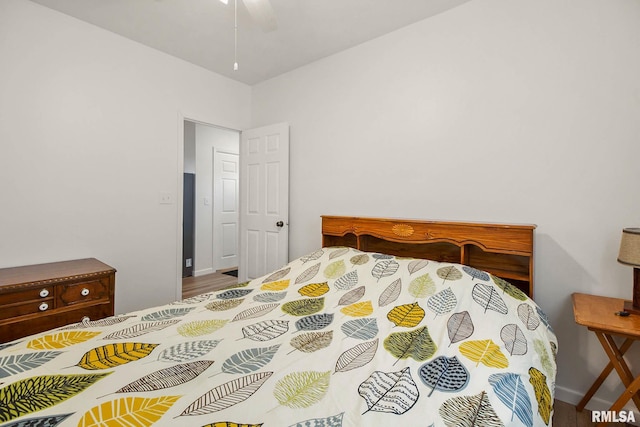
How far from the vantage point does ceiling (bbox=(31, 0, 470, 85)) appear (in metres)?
2.16

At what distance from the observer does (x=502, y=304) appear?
1.49 meters

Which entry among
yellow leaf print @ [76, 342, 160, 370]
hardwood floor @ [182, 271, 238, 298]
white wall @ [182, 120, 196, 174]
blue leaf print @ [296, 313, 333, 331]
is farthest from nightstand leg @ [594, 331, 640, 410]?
white wall @ [182, 120, 196, 174]

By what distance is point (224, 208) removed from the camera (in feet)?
16.8

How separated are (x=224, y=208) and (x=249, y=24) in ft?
10.7

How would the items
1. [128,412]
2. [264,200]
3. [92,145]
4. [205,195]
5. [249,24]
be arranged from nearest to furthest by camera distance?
[128,412]
[249,24]
[92,145]
[264,200]
[205,195]

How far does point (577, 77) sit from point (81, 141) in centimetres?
349

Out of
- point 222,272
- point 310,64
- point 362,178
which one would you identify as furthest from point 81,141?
point 222,272

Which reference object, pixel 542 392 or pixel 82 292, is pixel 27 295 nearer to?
pixel 82 292

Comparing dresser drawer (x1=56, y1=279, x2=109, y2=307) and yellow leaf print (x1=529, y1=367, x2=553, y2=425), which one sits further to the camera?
dresser drawer (x1=56, y1=279, x2=109, y2=307)

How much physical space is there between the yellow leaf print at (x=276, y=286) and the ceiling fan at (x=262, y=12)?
1543 mm

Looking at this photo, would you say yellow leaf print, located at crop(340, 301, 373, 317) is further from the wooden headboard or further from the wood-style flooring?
the wood-style flooring

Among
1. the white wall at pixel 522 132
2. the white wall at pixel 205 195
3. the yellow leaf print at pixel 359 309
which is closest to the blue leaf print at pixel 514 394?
the yellow leaf print at pixel 359 309

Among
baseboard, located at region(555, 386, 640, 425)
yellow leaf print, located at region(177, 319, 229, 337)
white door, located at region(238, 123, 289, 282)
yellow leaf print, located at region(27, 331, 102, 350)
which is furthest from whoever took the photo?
white door, located at region(238, 123, 289, 282)

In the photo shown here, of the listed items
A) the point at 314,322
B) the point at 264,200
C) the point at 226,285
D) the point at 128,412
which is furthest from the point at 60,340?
the point at 226,285
